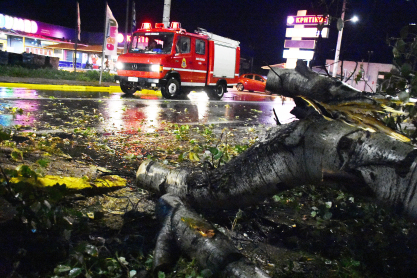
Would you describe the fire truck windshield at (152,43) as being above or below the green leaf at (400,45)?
above

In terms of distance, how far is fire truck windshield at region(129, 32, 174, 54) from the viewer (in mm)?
12383

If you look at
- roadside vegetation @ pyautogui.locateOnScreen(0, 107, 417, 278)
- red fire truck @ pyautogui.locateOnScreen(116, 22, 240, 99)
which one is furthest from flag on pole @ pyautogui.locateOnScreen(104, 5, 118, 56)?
roadside vegetation @ pyautogui.locateOnScreen(0, 107, 417, 278)

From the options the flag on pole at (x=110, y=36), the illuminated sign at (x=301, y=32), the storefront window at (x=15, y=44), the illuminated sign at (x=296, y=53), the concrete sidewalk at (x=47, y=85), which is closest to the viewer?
the concrete sidewalk at (x=47, y=85)

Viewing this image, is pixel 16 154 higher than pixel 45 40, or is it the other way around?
pixel 45 40

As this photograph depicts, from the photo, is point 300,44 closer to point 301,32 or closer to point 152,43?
point 301,32

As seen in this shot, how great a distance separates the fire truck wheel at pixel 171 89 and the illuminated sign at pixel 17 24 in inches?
920

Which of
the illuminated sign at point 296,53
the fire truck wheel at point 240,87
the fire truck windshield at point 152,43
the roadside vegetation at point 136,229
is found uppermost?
the illuminated sign at point 296,53

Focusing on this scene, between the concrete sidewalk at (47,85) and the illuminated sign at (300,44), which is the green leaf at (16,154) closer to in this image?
the concrete sidewalk at (47,85)

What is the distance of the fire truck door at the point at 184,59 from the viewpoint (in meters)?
12.5

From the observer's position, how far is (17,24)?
2964 centimetres

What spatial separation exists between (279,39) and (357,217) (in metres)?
54.4

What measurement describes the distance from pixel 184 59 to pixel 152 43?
136 cm

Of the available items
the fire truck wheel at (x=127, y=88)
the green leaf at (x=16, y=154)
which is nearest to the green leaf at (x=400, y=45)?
the green leaf at (x=16, y=154)

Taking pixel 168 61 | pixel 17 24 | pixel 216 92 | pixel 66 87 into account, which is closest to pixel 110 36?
pixel 66 87
